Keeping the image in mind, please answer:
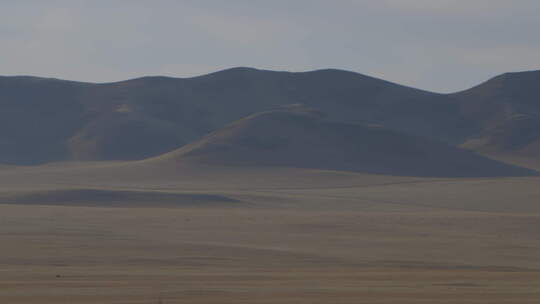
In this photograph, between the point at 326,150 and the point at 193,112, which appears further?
the point at 193,112

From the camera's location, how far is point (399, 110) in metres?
191

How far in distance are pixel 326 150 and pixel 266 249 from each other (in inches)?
3798

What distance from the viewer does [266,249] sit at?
35500 millimetres

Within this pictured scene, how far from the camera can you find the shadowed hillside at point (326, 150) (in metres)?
121

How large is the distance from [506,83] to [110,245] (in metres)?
165

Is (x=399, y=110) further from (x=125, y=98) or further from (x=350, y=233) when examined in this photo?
(x=350, y=233)

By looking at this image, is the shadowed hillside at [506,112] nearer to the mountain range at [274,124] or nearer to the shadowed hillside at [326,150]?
the mountain range at [274,124]

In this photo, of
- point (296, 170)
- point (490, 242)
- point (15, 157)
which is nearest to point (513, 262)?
point (490, 242)

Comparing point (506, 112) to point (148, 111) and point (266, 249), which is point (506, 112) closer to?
point (148, 111)

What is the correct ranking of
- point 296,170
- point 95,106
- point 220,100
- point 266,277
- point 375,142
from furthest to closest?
point 220,100, point 95,106, point 375,142, point 296,170, point 266,277

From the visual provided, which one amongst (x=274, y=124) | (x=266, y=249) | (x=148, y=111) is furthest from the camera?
(x=148, y=111)

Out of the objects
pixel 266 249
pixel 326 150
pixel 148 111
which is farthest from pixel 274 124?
pixel 266 249

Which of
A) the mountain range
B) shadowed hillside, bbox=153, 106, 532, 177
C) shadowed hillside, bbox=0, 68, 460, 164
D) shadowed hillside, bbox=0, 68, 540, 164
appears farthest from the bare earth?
shadowed hillside, bbox=0, 68, 460, 164

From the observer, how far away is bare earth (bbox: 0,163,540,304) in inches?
854
